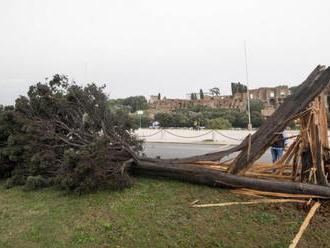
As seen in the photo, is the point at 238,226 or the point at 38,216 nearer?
the point at 238,226

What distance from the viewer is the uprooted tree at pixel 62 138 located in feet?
20.4

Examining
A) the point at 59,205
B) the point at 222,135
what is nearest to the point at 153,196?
the point at 59,205

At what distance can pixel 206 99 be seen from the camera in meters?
68.4

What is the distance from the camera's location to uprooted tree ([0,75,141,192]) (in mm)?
6211

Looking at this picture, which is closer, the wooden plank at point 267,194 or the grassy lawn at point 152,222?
the grassy lawn at point 152,222

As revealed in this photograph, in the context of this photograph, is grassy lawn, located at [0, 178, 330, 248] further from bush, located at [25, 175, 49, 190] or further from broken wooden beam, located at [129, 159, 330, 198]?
bush, located at [25, 175, 49, 190]

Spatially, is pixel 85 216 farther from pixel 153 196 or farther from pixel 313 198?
pixel 313 198

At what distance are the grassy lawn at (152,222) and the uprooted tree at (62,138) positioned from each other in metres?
0.39

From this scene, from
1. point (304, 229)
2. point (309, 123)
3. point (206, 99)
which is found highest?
point (206, 99)

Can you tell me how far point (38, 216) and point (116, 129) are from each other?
265 cm

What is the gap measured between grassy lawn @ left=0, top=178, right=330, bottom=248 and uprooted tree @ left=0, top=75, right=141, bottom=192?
393 millimetres

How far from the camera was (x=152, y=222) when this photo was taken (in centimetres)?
493

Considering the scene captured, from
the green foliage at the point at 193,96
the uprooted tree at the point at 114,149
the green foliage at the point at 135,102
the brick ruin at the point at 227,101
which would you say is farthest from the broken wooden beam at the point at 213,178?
the green foliage at the point at 193,96

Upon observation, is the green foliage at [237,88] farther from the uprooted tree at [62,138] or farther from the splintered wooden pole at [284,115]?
the splintered wooden pole at [284,115]
